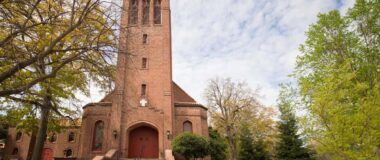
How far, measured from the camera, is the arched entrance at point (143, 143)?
19.2 m

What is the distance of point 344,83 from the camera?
11445 mm

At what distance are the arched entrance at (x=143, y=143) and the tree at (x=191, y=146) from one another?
13.0ft

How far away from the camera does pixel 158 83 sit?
2069 centimetres

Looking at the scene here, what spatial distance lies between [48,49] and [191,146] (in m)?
11.0

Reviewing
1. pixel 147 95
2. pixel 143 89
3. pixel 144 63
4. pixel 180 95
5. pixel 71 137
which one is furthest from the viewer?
pixel 71 137

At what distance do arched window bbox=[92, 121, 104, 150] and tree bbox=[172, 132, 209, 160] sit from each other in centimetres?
687

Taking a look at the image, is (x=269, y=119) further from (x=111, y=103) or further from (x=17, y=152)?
(x=17, y=152)

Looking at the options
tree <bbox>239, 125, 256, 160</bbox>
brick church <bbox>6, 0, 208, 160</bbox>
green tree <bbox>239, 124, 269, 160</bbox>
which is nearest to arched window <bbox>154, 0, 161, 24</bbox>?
brick church <bbox>6, 0, 208, 160</bbox>

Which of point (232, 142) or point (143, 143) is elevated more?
point (232, 142)

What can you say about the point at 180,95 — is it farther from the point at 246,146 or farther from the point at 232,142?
the point at 232,142

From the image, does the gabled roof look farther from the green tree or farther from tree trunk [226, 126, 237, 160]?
the green tree

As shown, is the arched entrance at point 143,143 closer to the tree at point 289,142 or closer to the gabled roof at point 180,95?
the gabled roof at point 180,95

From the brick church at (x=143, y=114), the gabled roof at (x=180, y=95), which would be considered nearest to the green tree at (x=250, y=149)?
the brick church at (x=143, y=114)

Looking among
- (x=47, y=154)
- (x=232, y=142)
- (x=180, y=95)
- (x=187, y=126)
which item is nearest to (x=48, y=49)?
(x=187, y=126)
